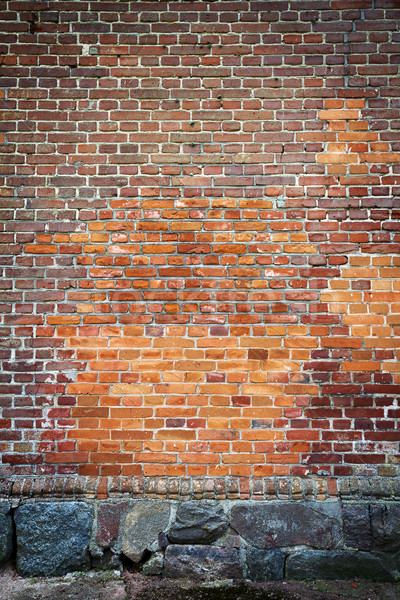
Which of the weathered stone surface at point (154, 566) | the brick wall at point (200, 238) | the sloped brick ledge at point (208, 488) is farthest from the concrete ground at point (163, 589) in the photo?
the brick wall at point (200, 238)

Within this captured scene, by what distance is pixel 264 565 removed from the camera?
8.98 ft

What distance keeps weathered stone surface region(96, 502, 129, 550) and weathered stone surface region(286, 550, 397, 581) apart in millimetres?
1137

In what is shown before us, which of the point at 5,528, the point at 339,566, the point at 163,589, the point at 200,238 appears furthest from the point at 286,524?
the point at 200,238

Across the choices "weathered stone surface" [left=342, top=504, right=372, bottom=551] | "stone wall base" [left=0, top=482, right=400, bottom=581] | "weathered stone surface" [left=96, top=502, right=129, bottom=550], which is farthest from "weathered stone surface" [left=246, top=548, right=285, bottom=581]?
"weathered stone surface" [left=96, top=502, right=129, bottom=550]

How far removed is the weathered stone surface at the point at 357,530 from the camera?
9.04 ft

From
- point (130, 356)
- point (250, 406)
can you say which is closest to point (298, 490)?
point (250, 406)

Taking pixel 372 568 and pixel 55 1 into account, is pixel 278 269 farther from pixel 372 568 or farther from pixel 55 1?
pixel 55 1

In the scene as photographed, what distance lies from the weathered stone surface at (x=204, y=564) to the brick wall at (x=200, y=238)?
51 cm

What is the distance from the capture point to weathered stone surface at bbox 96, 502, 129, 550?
277cm

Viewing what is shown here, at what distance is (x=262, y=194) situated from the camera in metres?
2.93

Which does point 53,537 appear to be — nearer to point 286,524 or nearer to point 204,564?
point 204,564

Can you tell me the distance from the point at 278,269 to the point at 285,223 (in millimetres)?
325

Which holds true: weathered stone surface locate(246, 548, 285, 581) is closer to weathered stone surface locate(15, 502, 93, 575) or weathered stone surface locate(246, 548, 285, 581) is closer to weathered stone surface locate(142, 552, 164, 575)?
weathered stone surface locate(142, 552, 164, 575)

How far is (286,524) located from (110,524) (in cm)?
116
